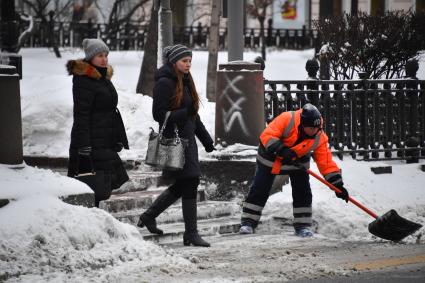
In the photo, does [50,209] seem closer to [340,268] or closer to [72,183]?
[72,183]

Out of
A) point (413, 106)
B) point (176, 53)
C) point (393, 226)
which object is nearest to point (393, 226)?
point (393, 226)

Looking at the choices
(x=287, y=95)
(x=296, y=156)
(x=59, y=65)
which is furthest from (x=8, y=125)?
(x=59, y=65)

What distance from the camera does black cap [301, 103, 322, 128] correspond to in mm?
9328

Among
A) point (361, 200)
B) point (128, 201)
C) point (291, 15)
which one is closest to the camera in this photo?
point (128, 201)

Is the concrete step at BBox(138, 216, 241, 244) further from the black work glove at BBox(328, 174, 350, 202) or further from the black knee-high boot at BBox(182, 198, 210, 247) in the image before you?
the black work glove at BBox(328, 174, 350, 202)

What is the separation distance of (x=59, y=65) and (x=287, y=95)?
70.4 feet

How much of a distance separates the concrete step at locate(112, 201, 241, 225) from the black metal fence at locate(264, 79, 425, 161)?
1.76 metres

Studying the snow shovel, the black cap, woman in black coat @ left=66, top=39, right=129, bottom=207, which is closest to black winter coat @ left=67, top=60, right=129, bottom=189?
woman in black coat @ left=66, top=39, right=129, bottom=207

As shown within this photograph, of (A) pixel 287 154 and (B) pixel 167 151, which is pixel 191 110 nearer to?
(B) pixel 167 151

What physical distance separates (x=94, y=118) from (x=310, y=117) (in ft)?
6.46

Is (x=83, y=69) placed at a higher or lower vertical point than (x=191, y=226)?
higher

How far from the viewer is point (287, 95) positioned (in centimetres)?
1217

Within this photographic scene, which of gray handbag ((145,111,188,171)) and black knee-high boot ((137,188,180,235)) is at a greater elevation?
gray handbag ((145,111,188,171))

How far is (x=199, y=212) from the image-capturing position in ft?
34.5
